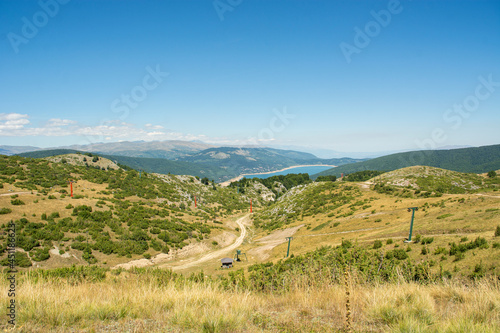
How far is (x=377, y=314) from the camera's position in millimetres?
5211

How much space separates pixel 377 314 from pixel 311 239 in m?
32.7

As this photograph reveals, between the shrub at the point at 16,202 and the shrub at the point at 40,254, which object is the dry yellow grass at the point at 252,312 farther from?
the shrub at the point at 16,202

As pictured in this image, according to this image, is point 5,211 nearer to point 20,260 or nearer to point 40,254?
point 40,254

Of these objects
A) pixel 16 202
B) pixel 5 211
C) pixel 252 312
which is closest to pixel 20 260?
pixel 5 211

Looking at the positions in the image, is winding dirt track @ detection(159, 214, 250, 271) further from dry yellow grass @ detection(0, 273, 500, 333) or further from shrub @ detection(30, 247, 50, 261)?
dry yellow grass @ detection(0, 273, 500, 333)

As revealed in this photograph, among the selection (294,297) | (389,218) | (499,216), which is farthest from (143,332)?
(389,218)

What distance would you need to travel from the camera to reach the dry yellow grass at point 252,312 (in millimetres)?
4770

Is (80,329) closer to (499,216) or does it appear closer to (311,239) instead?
(499,216)

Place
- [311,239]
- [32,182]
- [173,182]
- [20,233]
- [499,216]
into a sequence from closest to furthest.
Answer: [499,216] → [20,233] → [311,239] → [32,182] → [173,182]

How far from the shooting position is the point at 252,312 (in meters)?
5.71

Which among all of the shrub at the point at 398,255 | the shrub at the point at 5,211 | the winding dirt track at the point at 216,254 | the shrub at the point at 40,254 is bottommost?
the winding dirt track at the point at 216,254

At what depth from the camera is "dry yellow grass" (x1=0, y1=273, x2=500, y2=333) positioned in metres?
4.77

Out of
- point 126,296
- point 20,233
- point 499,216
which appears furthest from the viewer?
point 20,233

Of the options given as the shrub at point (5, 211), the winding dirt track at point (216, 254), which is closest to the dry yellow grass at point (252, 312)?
the winding dirt track at point (216, 254)
